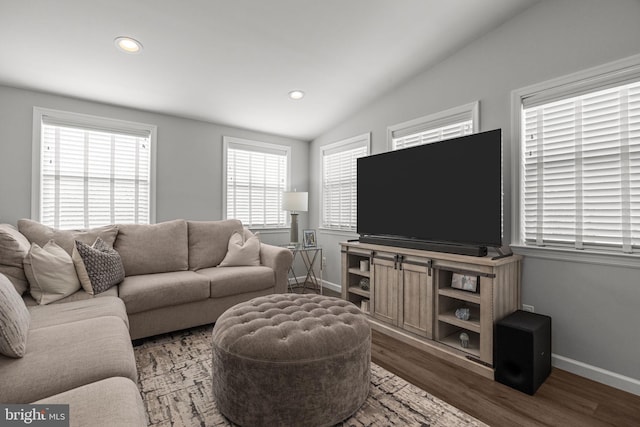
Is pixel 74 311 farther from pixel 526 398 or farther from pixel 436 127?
pixel 436 127

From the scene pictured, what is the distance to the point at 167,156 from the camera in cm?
365

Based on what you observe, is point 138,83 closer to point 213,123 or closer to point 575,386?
point 213,123

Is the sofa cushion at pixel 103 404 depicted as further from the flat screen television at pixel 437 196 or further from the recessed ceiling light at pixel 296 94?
the recessed ceiling light at pixel 296 94

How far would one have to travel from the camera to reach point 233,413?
1577mm

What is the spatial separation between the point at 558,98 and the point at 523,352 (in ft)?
6.04

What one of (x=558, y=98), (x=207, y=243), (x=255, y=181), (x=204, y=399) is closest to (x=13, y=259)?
(x=207, y=243)

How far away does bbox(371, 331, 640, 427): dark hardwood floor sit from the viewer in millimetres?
1680

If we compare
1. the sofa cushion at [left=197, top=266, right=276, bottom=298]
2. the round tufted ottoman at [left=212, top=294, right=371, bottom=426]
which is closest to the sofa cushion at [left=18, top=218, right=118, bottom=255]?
the sofa cushion at [left=197, top=266, right=276, bottom=298]

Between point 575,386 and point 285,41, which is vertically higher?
point 285,41

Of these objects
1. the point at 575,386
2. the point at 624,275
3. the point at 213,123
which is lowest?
the point at 575,386

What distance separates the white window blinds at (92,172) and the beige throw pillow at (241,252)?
1093 millimetres

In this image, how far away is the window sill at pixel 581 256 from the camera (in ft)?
6.34

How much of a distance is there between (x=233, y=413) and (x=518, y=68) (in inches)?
125

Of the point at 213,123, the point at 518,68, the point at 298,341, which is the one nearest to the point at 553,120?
the point at 518,68
